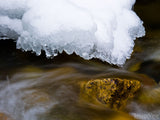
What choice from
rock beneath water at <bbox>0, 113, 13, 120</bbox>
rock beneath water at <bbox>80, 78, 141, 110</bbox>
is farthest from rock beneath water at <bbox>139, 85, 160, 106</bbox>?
rock beneath water at <bbox>0, 113, 13, 120</bbox>

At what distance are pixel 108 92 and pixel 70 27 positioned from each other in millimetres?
967

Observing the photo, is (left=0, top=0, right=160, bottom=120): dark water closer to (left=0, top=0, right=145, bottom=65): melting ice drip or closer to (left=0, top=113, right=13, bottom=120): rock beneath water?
(left=0, top=113, right=13, bottom=120): rock beneath water

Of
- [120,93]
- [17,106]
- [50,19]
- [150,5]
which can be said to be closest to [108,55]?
[120,93]

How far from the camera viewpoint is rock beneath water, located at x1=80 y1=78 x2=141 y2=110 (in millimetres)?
2578

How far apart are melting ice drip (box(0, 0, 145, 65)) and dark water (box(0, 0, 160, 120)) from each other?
0.80 ft

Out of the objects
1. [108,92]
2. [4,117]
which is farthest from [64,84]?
[4,117]

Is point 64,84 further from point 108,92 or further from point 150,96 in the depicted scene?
point 150,96

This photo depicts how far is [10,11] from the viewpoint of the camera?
3326 mm

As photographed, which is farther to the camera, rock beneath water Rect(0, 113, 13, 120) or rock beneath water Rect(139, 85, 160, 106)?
rock beneath water Rect(139, 85, 160, 106)

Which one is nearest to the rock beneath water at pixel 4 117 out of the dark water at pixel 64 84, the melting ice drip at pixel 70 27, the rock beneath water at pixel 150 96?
the dark water at pixel 64 84

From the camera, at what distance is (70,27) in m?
2.92

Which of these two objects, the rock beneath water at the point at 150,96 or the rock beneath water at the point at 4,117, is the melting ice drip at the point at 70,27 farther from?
the rock beneath water at the point at 4,117

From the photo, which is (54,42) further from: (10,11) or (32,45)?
(10,11)

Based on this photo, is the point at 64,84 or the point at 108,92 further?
the point at 64,84
